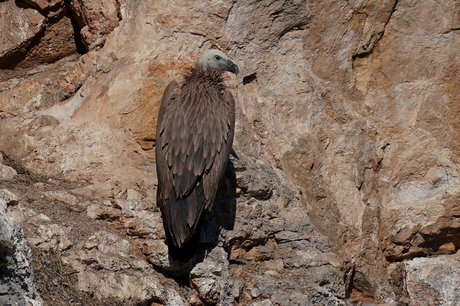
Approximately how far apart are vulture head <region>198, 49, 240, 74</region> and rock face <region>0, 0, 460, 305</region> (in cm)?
28

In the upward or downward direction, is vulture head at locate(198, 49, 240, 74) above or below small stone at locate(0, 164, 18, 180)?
above

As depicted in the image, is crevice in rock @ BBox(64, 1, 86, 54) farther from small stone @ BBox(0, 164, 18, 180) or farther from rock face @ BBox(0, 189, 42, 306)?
rock face @ BBox(0, 189, 42, 306)

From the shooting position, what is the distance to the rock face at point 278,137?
735 cm

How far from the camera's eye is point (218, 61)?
785cm

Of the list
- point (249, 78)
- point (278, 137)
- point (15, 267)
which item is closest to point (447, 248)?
point (278, 137)

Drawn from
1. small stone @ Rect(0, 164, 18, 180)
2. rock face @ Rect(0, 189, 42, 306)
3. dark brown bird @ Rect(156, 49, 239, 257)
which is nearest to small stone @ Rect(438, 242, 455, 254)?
dark brown bird @ Rect(156, 49, 239, 257)

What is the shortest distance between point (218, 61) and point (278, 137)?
3.64 feet

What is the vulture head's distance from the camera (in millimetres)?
7836

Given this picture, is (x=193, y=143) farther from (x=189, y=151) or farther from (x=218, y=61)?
(x=218, y=61)

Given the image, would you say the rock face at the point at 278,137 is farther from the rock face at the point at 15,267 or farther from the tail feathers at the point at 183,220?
the rock face at the point at 15,267

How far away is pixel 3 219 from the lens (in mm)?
6164

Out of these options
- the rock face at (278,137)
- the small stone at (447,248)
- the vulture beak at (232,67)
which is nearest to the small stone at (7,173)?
the rock face at (278,137)

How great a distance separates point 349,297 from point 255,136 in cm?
200

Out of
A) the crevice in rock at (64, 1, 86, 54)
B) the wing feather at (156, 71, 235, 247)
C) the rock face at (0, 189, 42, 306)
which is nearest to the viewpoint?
the rock face at (0, 189, 42, 306)
